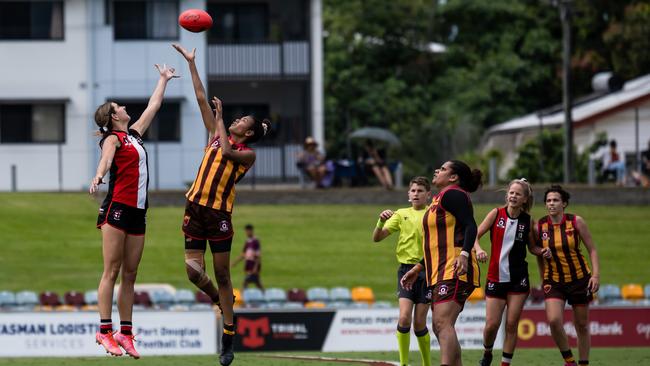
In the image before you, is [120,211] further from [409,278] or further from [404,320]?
[404,320]

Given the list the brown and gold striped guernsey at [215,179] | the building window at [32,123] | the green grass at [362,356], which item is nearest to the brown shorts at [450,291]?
the brown and gold striped guernsey at [215,179]

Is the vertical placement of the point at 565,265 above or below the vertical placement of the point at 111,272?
below

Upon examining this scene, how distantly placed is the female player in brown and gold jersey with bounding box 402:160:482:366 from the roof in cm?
2976

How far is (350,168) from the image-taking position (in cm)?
3597

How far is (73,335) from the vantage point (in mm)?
21250

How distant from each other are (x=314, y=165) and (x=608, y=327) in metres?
13.3

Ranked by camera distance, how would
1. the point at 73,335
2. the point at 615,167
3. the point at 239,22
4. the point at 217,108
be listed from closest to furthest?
the point at 217,108 < the point at 73,335 < the point at 615,167 < the point at 239,22

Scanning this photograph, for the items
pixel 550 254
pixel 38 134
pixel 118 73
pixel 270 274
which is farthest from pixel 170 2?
pixel 550 254

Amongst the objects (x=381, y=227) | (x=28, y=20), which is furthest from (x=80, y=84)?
(x=381, y=227)

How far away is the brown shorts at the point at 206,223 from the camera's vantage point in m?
13.0

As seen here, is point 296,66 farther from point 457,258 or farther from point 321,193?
point 457,258

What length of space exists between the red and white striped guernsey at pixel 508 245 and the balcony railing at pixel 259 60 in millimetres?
26482

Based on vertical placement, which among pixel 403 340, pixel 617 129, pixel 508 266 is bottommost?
pixel 403 340

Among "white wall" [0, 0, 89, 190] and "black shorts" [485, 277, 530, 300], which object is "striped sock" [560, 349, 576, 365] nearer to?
"black shorts" [485, 277, 530, 300]
